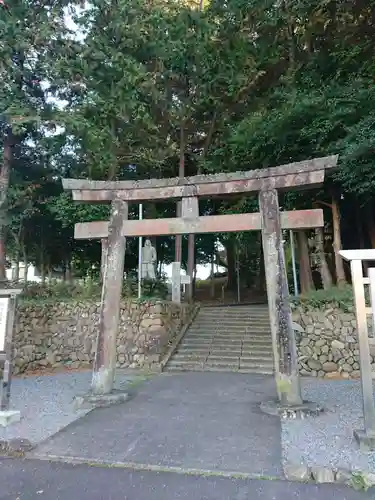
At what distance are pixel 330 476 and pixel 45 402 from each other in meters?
4.69

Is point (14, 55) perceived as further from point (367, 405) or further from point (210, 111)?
point (367, 405)

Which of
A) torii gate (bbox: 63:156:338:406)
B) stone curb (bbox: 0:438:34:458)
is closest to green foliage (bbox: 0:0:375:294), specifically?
torii gate (bbox: 63:156:338:406)

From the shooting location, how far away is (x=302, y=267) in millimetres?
13625

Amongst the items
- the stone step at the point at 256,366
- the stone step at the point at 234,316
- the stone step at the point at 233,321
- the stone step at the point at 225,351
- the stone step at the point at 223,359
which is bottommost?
the stone step at the point at 256,366

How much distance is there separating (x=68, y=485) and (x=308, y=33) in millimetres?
14011

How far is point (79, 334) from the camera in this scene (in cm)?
1005

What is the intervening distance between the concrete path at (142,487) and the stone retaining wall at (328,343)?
17.9 ft

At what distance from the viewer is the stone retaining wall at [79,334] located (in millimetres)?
9508

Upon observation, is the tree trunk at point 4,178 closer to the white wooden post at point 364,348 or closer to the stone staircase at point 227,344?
the stone staircase at point 227,344

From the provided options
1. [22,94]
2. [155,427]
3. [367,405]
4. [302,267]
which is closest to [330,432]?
[367,405]

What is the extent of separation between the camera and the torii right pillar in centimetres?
528

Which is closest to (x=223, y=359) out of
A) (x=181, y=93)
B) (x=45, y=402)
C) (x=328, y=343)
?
(x=328, y=343)

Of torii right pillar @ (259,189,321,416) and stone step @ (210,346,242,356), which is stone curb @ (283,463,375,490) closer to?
torii right pillar @ (259,189,321,416)

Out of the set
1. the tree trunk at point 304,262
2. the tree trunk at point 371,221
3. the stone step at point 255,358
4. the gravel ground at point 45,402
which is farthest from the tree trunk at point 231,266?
the gravel ground at point 45,402
